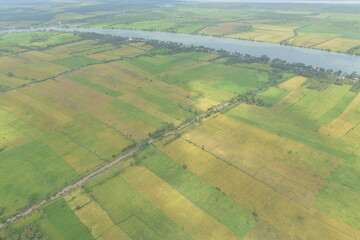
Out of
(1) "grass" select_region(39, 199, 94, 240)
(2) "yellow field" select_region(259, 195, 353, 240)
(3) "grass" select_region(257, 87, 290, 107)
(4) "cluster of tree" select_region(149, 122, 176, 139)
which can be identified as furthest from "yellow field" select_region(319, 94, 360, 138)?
(1) "grass" select_region(39, 199, 94, 240)

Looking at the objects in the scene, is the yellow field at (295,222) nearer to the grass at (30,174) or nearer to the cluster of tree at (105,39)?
the grass at (30,174)

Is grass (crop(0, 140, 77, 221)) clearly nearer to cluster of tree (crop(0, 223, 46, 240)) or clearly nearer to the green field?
the green field

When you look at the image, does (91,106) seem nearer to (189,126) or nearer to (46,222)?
(189,126)

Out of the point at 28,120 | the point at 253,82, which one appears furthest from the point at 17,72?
the point at 253,82

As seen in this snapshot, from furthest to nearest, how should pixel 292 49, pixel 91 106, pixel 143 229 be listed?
pixel 292 49
pixel 91 106
pixel 143 229

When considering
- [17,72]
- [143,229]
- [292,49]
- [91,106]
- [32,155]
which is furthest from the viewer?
[292,49]

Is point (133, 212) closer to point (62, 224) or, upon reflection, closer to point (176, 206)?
point (176, 206)

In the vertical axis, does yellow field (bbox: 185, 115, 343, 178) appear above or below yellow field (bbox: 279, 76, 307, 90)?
below

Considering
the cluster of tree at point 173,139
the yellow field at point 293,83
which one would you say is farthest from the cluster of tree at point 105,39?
the cluster of tree at point 173,139
